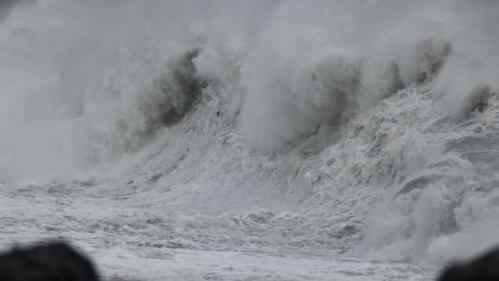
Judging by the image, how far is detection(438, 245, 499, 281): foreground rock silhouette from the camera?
138 inches

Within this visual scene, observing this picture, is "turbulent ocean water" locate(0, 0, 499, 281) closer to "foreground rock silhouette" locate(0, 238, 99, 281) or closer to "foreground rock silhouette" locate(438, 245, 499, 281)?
"foreground rock silhouette" locate(0, 238, 99, 281)

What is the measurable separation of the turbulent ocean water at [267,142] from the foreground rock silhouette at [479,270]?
575cm

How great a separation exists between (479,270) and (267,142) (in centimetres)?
1245

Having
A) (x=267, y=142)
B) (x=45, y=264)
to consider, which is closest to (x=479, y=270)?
(x=45, y=264)

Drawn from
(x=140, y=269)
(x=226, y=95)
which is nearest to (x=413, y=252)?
(x=140, y=269)

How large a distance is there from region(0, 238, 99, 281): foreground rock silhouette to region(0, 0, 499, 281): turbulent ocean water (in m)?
5.16

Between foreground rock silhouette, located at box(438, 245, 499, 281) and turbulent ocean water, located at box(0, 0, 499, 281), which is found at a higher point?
turbulent ocean water, located at box(0, 0, 499, 281)

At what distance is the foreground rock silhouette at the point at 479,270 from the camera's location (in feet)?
11.5

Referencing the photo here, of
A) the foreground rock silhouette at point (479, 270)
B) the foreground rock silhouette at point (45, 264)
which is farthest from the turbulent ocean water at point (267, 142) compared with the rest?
the foreground rock silhouette at point (479, 270)

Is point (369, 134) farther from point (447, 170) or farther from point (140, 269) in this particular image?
point (140, 269)

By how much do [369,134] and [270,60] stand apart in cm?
350

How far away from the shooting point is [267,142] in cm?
1598

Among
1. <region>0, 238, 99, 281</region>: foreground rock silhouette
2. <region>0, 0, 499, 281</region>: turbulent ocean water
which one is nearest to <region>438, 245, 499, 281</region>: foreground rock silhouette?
<region>0, 238, 99, 281</region>: foreground rock silhouette

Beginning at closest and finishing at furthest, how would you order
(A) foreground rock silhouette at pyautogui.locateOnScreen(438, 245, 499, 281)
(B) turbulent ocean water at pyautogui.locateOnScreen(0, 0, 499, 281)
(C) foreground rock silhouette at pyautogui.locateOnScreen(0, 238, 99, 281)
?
(A) foreground rock silhouette at pyautogui.locateOnScreen(438, 245, 499, 281), (C) foreground rock silhouette at pyautogui.locateOnScreen(0, 238, 99, 281), (B) turbulent ocean water at pyautogui.locateOnScreen(0, 0, 499, 281)
